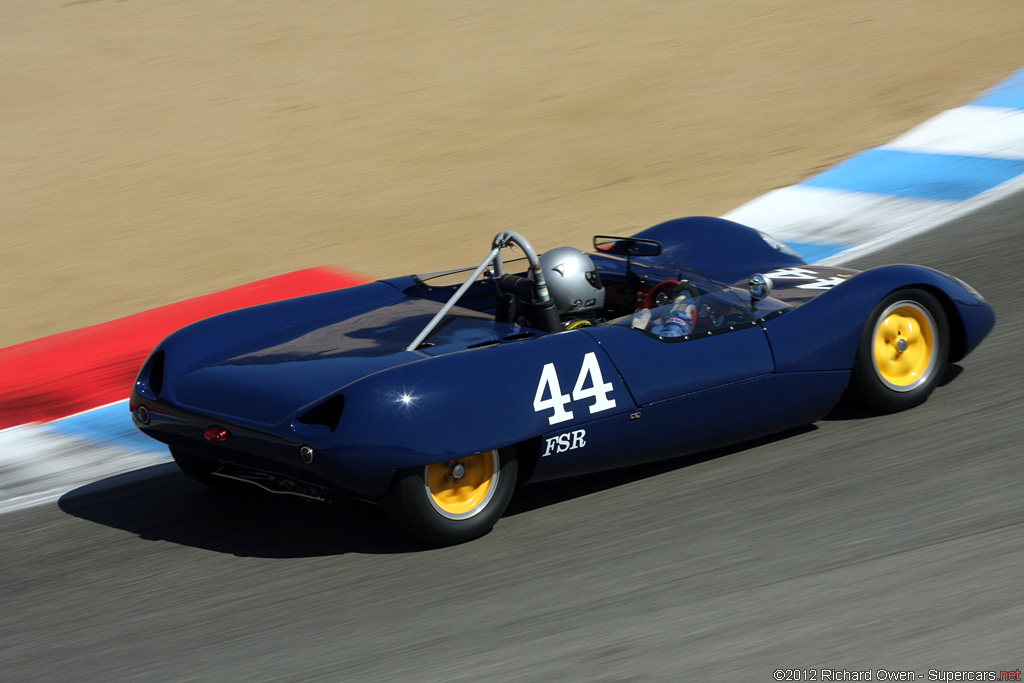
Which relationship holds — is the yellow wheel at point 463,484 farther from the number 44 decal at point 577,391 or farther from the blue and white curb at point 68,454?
the blue and white curb at point 68,454

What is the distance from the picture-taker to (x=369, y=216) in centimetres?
999

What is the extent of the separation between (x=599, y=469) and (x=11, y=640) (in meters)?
2.25

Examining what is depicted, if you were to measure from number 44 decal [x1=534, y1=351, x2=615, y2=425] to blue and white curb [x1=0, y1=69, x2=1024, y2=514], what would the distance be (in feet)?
7.49

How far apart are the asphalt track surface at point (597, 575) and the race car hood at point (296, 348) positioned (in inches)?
24.5

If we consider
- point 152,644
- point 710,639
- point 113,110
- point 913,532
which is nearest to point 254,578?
point 152,644

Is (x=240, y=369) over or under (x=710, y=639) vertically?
over

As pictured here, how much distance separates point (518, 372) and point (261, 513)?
4.51 ft

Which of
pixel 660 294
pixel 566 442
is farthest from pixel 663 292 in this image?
pixel 566 442

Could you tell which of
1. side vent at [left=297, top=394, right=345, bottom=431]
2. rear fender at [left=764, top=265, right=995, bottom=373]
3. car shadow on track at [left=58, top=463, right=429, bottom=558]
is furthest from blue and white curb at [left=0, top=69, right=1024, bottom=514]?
rear fender at [left=764, top=265, right=995, bottom=373]

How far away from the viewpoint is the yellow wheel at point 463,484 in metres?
4.38

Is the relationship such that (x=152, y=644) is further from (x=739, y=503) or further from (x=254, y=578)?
(x=739, y=503)

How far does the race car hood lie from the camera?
14.7 ft

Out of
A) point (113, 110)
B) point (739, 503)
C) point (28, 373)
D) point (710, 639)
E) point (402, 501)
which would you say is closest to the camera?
point (710, 639)

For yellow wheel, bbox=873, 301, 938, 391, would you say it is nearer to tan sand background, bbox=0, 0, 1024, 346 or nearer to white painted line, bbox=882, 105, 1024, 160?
tan sand background, bbox=0, 0, 1024, 346
